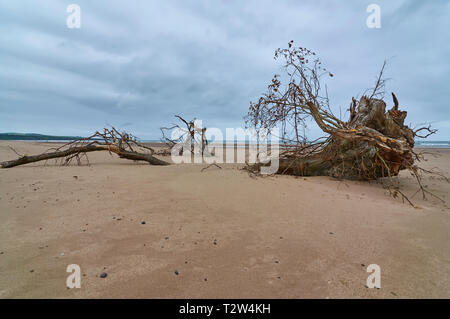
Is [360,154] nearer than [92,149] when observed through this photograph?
Yes

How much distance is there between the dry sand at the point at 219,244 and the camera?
1412mm

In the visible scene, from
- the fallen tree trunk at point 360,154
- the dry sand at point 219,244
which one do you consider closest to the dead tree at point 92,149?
the dry sand at point 219,244

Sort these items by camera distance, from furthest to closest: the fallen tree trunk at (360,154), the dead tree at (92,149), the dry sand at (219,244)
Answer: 1. the dead tree at (92,149)
2. the fallen tree trunk at (360,154)
3. the dry sand at (219,244)

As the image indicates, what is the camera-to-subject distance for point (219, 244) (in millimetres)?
1976

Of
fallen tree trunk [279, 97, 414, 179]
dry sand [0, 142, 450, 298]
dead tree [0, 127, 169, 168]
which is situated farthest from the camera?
dead tree [0, 127, 169, 168]

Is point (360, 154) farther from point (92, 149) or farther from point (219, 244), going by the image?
point (92, 149)

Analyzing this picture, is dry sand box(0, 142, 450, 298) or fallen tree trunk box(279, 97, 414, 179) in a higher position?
fallen tree trunk box(279, 97, 414, 179)

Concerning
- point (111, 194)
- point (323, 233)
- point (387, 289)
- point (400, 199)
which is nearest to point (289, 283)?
point (387, 289)

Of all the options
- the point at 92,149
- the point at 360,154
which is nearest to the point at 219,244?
the point at 360,154

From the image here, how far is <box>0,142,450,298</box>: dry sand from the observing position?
1412 millimetres

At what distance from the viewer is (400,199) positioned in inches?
147

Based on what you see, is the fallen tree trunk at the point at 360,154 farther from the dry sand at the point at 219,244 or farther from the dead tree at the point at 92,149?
the dead tree at the point at 92,149

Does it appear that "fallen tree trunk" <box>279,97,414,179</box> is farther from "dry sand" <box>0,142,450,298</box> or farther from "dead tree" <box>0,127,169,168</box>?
"dead tree" <box>0,127,169,168</box>

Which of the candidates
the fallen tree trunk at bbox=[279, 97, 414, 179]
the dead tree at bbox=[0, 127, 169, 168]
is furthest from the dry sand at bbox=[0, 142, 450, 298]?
the dead tree at bbox=[0, 127, 169, 168]
